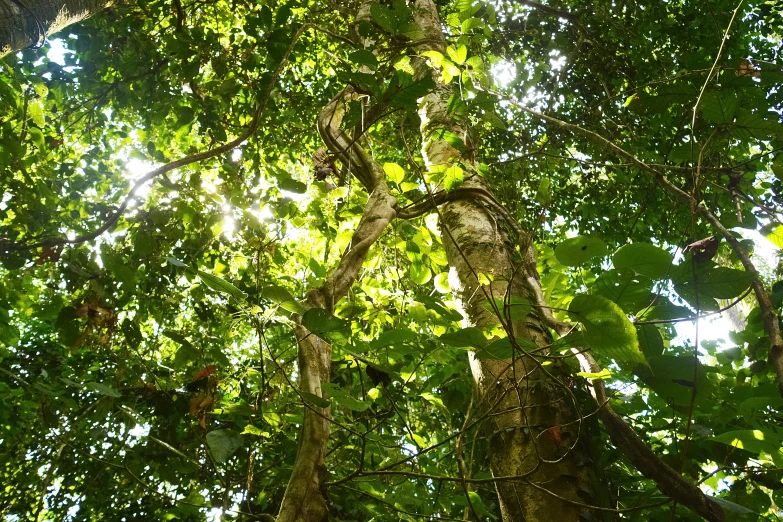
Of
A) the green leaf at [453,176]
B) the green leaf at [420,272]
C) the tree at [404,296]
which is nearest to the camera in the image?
the tree at [404,296]

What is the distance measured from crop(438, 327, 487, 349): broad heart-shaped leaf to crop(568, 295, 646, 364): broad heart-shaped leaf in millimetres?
189

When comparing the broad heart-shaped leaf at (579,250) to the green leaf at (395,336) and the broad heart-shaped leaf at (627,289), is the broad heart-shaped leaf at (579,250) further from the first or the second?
the green leaf at (395,336)

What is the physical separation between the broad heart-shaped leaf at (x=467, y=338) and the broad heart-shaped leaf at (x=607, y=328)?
0.19 m

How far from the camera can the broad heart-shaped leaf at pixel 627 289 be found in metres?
0.85

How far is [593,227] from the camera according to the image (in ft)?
17.9

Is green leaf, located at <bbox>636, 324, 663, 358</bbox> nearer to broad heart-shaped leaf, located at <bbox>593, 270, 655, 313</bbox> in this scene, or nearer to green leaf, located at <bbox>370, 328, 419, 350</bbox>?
broad heart-shaped leaf, located at <bbox>593, 270, 655, 313</bbox>

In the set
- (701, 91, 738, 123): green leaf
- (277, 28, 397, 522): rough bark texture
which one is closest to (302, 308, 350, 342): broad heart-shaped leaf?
(277, 28, 397, 522): rough bark texture

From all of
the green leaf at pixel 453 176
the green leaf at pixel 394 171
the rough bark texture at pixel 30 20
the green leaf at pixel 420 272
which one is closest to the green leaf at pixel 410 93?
the green leaf at pixel 453 176

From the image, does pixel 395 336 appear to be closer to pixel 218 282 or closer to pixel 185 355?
pixel 218 282

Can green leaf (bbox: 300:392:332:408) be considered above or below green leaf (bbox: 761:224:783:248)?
below

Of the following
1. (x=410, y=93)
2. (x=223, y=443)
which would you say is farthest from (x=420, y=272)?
(x=223, y=443)

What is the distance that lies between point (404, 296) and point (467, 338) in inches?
51.0

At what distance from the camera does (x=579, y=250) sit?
35.7 inches

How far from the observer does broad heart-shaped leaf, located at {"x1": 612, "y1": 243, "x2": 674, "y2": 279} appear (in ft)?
2.63
